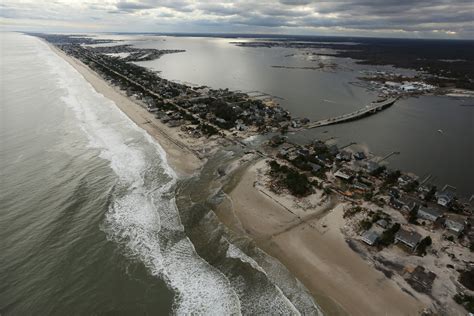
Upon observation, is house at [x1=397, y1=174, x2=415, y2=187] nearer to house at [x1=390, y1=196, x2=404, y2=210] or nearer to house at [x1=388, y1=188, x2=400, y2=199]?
house at [x1=388, y1=188, x2=400, y2=199]

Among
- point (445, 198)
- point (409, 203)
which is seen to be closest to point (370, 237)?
point (409, 203)

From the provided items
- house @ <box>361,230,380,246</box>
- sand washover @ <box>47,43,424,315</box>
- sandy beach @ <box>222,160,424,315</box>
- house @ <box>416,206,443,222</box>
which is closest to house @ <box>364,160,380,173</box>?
house @ <box>416,206,443,222</box>

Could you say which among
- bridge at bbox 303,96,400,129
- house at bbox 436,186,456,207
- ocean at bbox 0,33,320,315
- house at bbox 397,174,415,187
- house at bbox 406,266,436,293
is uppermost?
house at bbox 436,186,456,207

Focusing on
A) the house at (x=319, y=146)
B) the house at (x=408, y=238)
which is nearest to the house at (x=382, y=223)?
the house at (x=408, y=238)

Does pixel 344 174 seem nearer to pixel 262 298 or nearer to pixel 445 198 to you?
pixel 445 198

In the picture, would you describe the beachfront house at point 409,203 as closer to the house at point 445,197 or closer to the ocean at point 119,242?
the house at point 445,197

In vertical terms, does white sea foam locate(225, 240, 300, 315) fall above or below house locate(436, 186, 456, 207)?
below

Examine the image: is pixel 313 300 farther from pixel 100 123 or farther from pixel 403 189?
pixel 100 123
